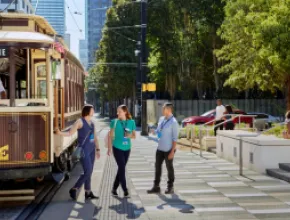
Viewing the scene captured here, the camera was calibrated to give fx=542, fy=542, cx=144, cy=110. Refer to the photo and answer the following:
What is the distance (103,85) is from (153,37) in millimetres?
13392

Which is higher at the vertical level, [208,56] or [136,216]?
[208,56]

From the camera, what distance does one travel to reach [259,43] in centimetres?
2286

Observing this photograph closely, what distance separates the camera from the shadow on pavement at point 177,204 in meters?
8.57

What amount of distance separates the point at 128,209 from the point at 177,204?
87cm

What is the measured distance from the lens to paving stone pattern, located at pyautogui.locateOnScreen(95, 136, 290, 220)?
823 centimetres

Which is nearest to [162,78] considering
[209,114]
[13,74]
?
[209,114]

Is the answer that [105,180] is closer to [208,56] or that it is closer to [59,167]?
[59,167]

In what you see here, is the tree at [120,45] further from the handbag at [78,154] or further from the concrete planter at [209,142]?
the handbag at [78,154]

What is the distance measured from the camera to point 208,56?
4584 centimetres

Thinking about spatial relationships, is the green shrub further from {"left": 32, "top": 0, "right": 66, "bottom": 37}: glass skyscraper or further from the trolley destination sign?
{"left": 32, "top": 0, "right": 66, "bottom": 37}: glass skyscraper

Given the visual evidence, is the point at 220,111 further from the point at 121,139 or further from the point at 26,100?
the point at 26,100

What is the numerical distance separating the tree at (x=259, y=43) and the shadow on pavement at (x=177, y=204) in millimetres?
12602

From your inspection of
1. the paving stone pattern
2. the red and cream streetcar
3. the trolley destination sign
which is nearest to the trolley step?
the red and cream streetcar

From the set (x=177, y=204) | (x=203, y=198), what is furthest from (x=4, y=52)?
(x=203, y=198)
